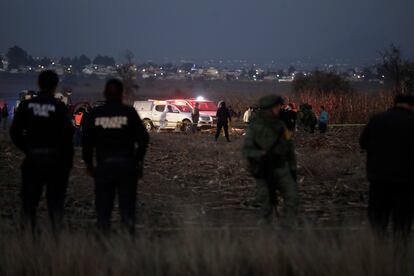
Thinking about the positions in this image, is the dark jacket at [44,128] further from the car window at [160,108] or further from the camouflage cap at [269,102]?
the car window at [160,108]

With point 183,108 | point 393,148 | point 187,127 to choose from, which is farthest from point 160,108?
point 393,148

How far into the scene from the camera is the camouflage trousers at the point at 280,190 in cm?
775

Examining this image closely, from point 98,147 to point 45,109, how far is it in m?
0.71

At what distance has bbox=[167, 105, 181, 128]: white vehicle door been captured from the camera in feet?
123

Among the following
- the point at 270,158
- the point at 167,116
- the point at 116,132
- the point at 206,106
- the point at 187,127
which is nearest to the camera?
the point at 116,132

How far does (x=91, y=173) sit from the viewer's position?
7.18 m

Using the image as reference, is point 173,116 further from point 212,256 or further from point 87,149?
point 212,256

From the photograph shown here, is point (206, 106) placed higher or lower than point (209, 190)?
higher

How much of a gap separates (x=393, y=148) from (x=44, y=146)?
346 centimetres

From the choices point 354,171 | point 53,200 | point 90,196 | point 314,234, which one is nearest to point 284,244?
point 314,234

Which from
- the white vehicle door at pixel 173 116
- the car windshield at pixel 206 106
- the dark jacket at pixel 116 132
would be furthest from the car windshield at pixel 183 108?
the dark jacket at pixel 116 132

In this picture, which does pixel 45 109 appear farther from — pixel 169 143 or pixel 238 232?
pixel 169 143

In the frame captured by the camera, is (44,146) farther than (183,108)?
No

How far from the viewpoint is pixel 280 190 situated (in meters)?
7.89
